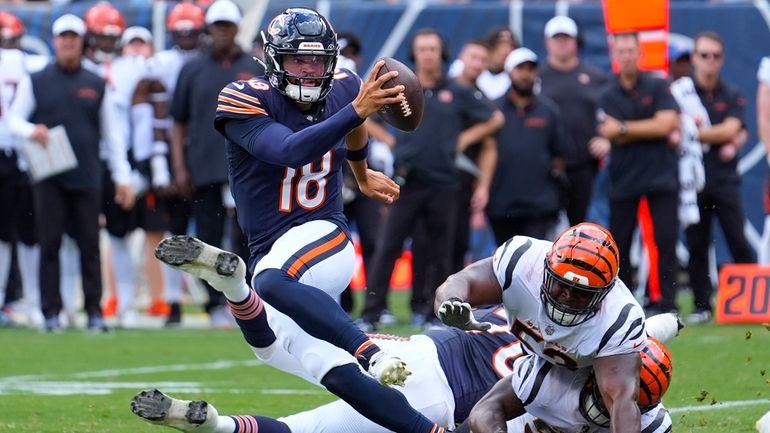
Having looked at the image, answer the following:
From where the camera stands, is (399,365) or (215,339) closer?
(399,365)

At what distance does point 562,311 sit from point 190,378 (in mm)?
3322

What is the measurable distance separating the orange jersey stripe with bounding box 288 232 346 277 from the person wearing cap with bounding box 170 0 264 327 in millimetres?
4785

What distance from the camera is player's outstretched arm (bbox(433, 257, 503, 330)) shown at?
175 inches

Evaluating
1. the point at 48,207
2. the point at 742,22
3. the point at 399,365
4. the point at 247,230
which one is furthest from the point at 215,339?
the point at 742,22

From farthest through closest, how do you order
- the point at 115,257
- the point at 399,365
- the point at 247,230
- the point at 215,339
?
the point at 115,257 → the point at 215,339 → the point at 247,230 → the point at 399,365

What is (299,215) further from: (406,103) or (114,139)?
(114,139)

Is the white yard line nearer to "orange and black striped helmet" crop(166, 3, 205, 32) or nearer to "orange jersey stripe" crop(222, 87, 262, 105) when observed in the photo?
"orange jersey stripe" crop(222, 87, 262, 105)

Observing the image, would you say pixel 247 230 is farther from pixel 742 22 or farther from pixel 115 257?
pixel 742 22

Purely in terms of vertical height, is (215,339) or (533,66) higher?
(533,66)

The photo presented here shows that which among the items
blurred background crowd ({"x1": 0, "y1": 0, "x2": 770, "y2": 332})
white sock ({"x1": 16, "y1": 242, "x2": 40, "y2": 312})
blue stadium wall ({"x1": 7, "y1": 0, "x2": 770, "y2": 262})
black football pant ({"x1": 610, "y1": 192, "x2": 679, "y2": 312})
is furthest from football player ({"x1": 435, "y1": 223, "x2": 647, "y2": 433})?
blue stadium wall ({"x1": 7, "y1": 0, "x2": 770, "y2": 262})

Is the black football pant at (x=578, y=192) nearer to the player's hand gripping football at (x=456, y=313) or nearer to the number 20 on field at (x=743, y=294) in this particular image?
the number 20 on field at (x=743, y=294)

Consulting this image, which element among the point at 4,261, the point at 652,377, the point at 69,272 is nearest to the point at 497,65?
the point at 69,272

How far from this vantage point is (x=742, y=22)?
13250 millimetres

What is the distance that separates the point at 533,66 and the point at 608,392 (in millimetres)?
5859
